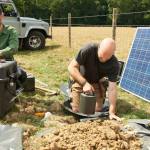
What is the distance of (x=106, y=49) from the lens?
18.6ft

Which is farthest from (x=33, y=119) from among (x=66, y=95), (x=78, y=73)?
(x=66, y=95)

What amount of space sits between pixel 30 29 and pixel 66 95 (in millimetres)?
8472

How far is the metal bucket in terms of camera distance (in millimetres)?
5534

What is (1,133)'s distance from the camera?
4980 mm

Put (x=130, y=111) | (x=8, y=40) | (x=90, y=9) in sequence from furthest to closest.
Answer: (x=90, y=9), (x=130, y=111), (x=8, y=40)

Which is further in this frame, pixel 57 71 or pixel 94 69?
pixel 57 71

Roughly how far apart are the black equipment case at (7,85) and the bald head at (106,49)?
128cm

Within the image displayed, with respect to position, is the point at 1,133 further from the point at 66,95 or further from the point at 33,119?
the point at 66,95

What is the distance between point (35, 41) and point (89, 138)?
1171 centimetres

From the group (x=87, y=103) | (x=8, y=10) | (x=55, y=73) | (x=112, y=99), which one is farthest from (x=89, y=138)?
(x=8, y=10)

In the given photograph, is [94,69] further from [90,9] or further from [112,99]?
[90,9]

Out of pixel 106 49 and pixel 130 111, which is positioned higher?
pixel 106 49

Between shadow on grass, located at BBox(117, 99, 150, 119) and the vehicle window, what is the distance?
25.8 ft

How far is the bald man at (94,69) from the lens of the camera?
567cm
